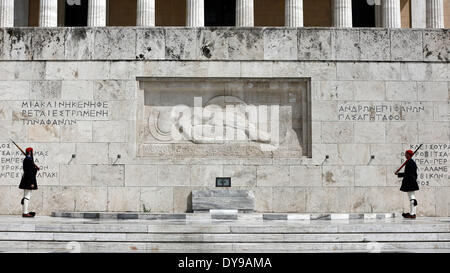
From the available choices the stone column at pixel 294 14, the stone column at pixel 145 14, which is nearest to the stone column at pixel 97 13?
the stone column at pixel 145 14

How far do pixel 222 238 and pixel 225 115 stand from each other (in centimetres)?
796

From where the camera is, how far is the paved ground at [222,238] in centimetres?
1420

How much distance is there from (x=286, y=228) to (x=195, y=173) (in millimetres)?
6812

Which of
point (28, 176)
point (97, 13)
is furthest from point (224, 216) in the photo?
point (97, 13)

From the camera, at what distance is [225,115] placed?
21703 millimetres

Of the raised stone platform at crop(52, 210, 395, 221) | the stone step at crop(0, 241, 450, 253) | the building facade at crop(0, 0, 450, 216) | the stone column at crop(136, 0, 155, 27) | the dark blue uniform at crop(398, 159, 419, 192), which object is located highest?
the stone column at crop(136, 0, 155, 27)

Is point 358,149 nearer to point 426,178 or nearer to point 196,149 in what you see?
point 426,178

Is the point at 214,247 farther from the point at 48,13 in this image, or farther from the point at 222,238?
the point at 48,13

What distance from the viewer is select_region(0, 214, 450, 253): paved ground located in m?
14.2

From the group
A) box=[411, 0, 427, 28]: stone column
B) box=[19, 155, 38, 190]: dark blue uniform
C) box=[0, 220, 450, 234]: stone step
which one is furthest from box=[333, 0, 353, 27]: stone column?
box=[19, 155, 38, 190]: dark blue uniform

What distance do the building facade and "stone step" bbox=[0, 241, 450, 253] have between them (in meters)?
6.55

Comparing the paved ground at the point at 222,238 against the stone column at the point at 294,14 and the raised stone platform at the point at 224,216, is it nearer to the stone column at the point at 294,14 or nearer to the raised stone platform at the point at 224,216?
the raised stone platform at the point at 224,216

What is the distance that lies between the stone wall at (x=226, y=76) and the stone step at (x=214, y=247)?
6.55m

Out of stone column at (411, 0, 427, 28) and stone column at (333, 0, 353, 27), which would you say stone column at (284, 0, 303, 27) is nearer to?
stone column at (333, 0, 353, 27)
